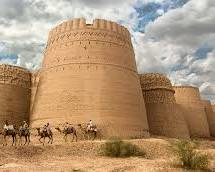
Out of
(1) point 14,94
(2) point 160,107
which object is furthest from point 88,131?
(2) point 160,107

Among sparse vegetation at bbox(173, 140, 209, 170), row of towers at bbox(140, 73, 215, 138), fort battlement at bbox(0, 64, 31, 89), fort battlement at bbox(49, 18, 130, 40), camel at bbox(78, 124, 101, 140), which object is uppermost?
fort battlement at bbox(49, 18, 130, 40)

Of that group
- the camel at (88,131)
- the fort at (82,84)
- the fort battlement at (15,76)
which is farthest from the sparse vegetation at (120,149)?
the fort battlement at (15,76)

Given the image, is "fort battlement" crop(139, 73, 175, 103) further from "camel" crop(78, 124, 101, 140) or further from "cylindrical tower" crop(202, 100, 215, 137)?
"cylindrical tower" crop(202, 100, 215, 137)

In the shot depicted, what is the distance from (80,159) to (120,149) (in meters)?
1.64

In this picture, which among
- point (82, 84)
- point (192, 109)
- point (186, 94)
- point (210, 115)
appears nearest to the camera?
point (82, 84)

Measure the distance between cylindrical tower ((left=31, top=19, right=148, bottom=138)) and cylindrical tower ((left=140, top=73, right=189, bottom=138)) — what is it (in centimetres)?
425

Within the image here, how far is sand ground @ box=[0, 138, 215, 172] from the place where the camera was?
12.3 m

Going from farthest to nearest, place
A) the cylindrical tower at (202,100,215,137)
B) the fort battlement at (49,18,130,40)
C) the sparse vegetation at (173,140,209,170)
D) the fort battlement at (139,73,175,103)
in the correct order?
the cylindrical tower at (202,100,215,137), the fort battlement at (139,73,175,103), the fort battlement at (49,18,130,40), the sparse vegetation at (173,140,209,170)

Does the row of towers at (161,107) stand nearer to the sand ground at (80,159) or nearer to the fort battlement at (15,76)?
the fort battlement at (15,76)

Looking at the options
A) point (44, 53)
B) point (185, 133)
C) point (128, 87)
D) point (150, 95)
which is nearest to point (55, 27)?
point (44, 53)

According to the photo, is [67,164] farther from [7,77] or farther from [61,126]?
[7,77]

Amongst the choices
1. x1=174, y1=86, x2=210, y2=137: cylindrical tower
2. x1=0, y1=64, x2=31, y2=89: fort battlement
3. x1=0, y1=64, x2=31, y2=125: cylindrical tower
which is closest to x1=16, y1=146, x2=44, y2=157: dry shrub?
x1=0, y1=64, x2=31, y2=125: cylindrical tower

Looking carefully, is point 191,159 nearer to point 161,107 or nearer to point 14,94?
point 14,94

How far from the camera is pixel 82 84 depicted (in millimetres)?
20281
